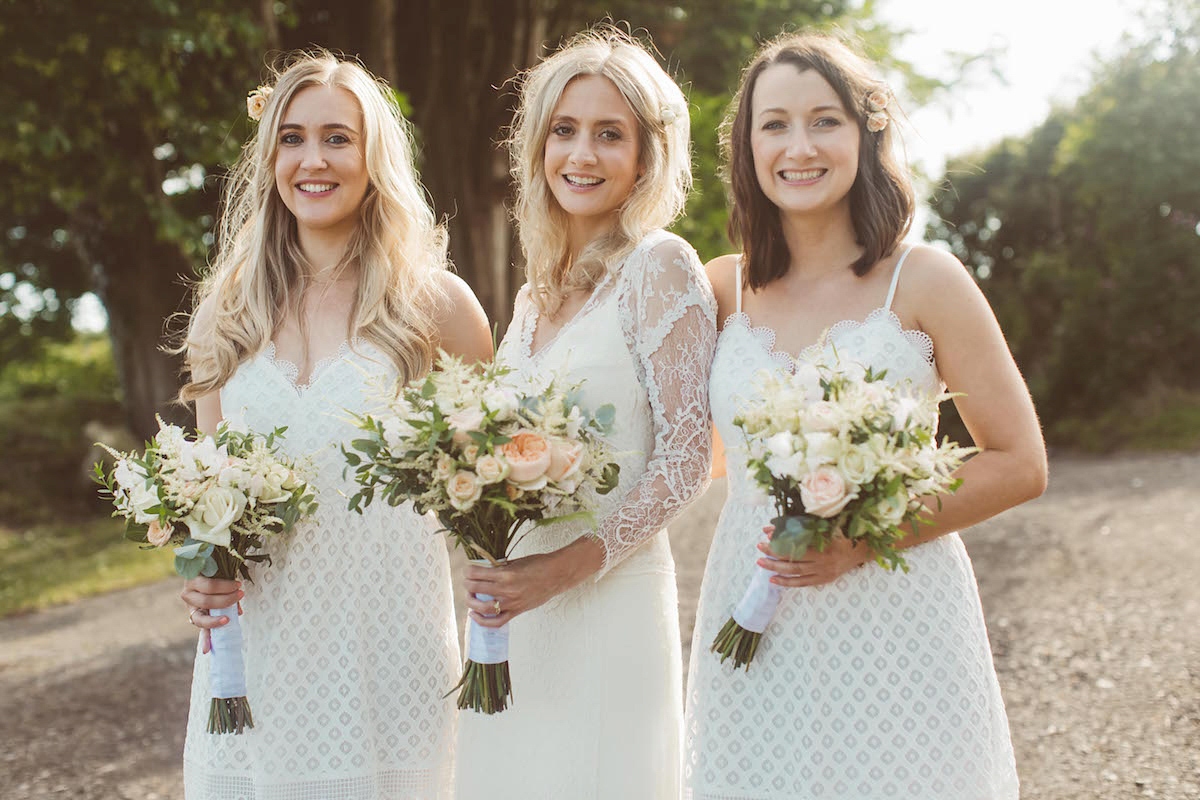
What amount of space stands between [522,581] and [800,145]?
1341 millimetres

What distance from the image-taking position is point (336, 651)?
314 cm

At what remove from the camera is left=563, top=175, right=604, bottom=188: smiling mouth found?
3.20 meters

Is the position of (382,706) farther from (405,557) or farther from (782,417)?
(782,417)

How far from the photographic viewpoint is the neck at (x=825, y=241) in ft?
9.98

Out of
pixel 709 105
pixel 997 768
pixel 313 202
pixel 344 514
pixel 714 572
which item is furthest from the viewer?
pixel 709 105

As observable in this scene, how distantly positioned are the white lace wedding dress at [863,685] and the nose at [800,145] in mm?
391

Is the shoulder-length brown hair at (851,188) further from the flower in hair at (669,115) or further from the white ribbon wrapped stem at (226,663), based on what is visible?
the white ribbon wrapped stem at (226,663)

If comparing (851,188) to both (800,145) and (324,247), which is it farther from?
(324,247)

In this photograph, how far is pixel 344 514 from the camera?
320cm

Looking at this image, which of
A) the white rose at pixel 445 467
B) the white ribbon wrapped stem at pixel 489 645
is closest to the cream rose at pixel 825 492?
the white rose at pixel 445 467

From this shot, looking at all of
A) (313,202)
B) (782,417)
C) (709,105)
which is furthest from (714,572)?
(709,105)

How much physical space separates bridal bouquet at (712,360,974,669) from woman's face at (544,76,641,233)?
3.20ft

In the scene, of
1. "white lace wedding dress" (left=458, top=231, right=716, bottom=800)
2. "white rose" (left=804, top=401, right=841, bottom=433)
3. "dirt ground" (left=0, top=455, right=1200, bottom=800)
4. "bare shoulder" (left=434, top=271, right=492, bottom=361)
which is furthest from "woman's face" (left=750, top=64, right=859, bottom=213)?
"dirt ground" (left=0, top=455, right=1200, bottom=800)

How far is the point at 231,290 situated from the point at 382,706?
4.70 ft
